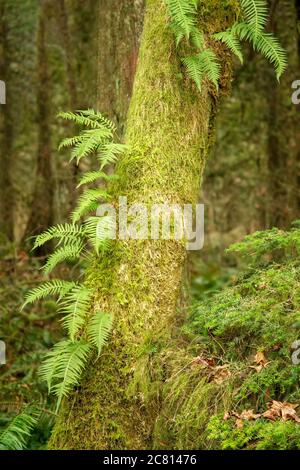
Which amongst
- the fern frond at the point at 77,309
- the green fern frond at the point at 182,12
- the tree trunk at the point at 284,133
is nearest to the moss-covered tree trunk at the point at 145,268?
the fern frond at the point at 77,309

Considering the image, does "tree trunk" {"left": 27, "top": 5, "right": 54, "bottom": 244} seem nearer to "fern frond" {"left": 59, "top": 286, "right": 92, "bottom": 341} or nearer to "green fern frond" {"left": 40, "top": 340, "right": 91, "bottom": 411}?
"fern frond" {"left": 59, "top": 286, "right": 92, "bottom": 341}

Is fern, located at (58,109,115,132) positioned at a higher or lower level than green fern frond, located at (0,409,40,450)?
higher

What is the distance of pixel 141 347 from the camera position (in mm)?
5062

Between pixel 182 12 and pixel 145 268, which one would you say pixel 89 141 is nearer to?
pixel 145 268

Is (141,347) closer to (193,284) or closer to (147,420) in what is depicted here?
(147,420)

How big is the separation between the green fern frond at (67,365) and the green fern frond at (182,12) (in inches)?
99.3

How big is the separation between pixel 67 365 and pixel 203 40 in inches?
112

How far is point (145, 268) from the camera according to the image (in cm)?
526

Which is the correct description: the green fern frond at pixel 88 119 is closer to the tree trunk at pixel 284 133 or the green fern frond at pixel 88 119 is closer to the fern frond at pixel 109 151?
the fern frond at pixel 109 151

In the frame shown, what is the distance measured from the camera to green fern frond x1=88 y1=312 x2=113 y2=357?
482 centimetres

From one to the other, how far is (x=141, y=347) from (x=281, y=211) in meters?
6.18

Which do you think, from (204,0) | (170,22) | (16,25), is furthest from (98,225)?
(16,25)

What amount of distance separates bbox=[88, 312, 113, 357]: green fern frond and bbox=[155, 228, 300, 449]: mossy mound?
21.5 inches

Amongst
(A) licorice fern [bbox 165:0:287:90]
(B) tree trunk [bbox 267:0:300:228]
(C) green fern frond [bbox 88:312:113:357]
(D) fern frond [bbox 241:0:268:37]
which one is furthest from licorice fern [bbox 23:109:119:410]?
(B) tree trunk [bbox 267:0:300:228]
